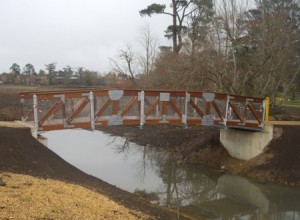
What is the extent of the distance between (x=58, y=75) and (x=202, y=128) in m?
82.6

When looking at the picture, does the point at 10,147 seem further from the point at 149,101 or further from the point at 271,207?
the point at 271,207

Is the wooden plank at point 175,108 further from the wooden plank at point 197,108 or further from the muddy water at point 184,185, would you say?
the muddy water at point 184,185

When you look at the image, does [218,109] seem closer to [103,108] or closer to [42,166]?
[103,108]

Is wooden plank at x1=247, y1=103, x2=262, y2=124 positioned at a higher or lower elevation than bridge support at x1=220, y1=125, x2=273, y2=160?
higher

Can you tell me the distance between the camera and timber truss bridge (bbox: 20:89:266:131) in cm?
1731

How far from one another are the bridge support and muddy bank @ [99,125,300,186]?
32 cm

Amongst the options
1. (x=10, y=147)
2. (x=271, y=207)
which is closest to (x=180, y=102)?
(x=271, y=207)

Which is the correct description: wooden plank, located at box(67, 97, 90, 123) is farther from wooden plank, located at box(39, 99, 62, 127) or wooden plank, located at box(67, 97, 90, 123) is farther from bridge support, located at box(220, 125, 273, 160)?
bridge support, located at box(220, 125, 273, 160)

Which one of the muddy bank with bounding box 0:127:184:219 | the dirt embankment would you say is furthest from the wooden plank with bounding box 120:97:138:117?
the dirt embankment

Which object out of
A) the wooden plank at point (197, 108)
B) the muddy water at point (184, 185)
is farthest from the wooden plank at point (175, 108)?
the muddy water at point (184, 185)

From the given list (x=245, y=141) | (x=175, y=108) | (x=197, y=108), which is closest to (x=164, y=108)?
(x=175, y=108)

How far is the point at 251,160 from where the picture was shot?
882 inches

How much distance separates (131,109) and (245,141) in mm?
7725

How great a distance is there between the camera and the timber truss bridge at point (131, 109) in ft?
56.8
